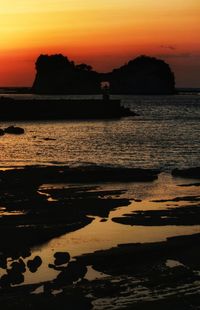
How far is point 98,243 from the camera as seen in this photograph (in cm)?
2028

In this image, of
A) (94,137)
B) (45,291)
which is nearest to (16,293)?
(45,291)

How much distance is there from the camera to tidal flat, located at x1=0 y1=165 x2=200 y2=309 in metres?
15.0

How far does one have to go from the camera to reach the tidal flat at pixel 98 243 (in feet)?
49.1

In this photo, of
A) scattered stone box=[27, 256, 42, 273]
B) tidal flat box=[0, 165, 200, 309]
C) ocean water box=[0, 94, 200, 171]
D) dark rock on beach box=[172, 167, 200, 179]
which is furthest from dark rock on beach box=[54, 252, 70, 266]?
ocean water box=[0, 94, 200, 171]

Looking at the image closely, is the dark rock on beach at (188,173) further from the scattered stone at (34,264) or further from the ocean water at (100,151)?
the scattered stone at (34,264)

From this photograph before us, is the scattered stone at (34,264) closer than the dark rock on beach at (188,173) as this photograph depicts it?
Yes

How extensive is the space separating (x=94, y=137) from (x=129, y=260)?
57749mm

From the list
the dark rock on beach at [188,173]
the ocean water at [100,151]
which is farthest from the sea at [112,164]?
the dark rock on beach at [188,173]

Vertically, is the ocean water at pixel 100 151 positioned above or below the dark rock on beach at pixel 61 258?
below

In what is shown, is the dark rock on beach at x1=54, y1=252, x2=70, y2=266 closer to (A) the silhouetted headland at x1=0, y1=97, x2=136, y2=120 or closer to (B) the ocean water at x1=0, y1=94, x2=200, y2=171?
(B) the ocean water at x1=0, y1=94, x2=200, y2=171

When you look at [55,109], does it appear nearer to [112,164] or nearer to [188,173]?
[112,164]

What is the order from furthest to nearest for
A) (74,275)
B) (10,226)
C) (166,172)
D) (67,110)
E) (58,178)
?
1. (67,110)
2. (166,172)
3. (58,178)
4. (10,226)
5. (74,275)

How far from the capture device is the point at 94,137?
7569 centimetres

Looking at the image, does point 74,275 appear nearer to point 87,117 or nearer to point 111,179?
point 111,179
